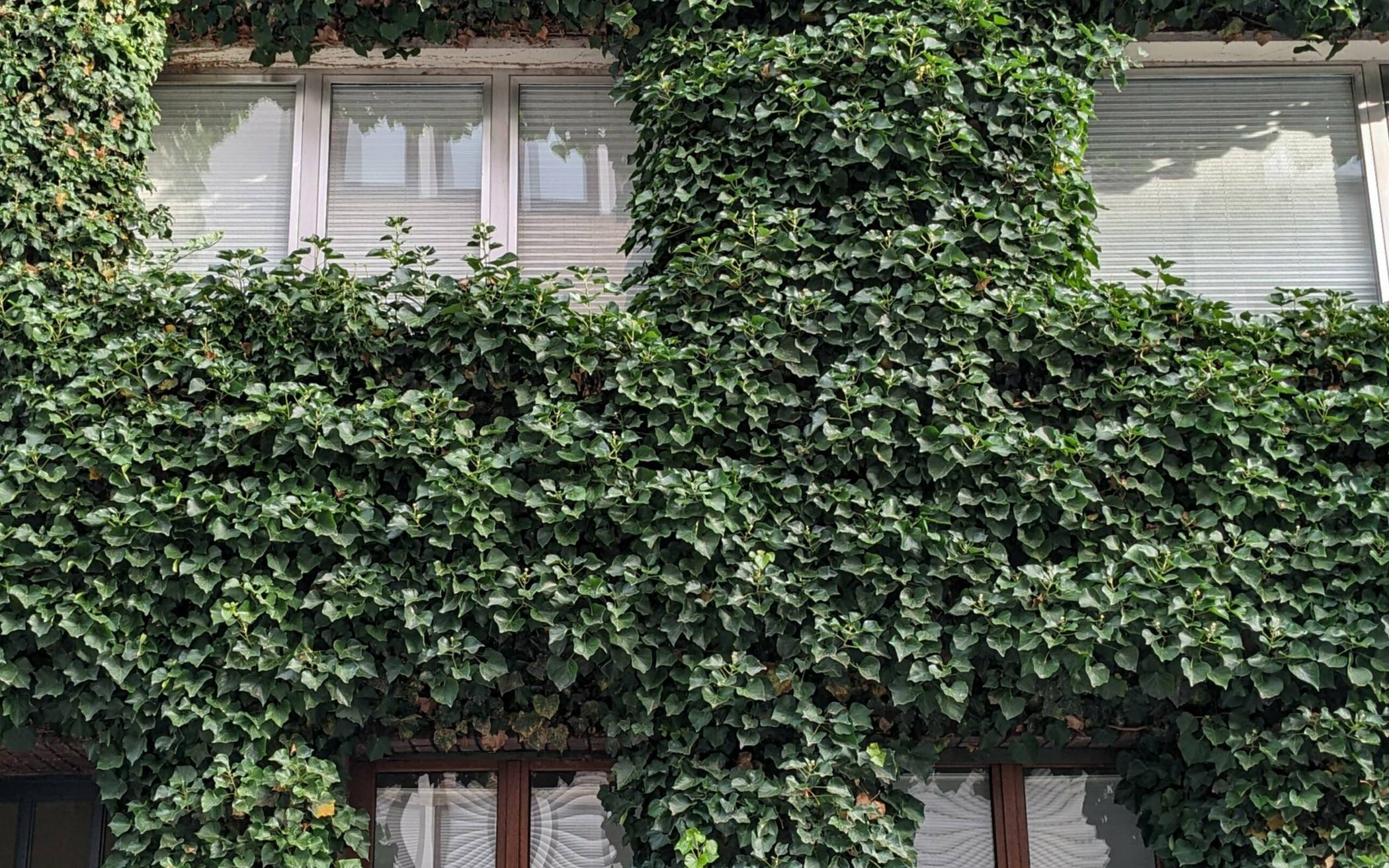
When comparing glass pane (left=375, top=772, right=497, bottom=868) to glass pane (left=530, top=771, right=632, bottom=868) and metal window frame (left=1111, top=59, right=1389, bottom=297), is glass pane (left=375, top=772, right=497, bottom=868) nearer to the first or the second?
→ glass pane (left=530, top=771, right=632, bottom=868)

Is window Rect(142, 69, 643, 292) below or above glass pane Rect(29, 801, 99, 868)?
above

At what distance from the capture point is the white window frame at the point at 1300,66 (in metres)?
9.07

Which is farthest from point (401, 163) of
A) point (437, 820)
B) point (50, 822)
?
point (50, 822)

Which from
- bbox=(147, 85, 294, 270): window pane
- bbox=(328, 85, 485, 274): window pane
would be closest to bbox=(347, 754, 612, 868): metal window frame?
bbox=(328, 85, 485, 274): window pane

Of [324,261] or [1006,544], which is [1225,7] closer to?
[1006,544]

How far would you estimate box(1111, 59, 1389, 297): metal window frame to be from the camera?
29.8 feet

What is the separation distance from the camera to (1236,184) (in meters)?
9.09

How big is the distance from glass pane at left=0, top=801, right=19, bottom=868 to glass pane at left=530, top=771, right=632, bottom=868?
2851mm

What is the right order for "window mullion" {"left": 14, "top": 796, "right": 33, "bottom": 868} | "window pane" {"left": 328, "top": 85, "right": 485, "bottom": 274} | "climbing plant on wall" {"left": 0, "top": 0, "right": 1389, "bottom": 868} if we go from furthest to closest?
"window pane" {"left": 328, "top": 85, "right": 485, "bottom": 274} → "window mullion" {"left": 14, "top": 796, "right": 33, "bottom": 868} → "climbing plant on wall" {"left": 0, "top": 0, "right": 1389, "bottom": 868}

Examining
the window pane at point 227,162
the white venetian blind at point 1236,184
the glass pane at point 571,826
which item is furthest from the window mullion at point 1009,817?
the window pane at point 227,162

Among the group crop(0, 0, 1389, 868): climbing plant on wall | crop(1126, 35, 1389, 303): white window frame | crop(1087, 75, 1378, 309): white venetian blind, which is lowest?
crop(0, 0, 1389, 868): climbing plant on wall

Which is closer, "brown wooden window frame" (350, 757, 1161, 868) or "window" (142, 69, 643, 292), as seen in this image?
"brown wooden window frame" (350, 757, 1161, 868)

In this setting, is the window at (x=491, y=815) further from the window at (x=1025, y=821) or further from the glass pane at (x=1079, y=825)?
the glass pane at (x=1079, y=825)

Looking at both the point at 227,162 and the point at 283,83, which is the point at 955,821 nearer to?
the point at 227,162
